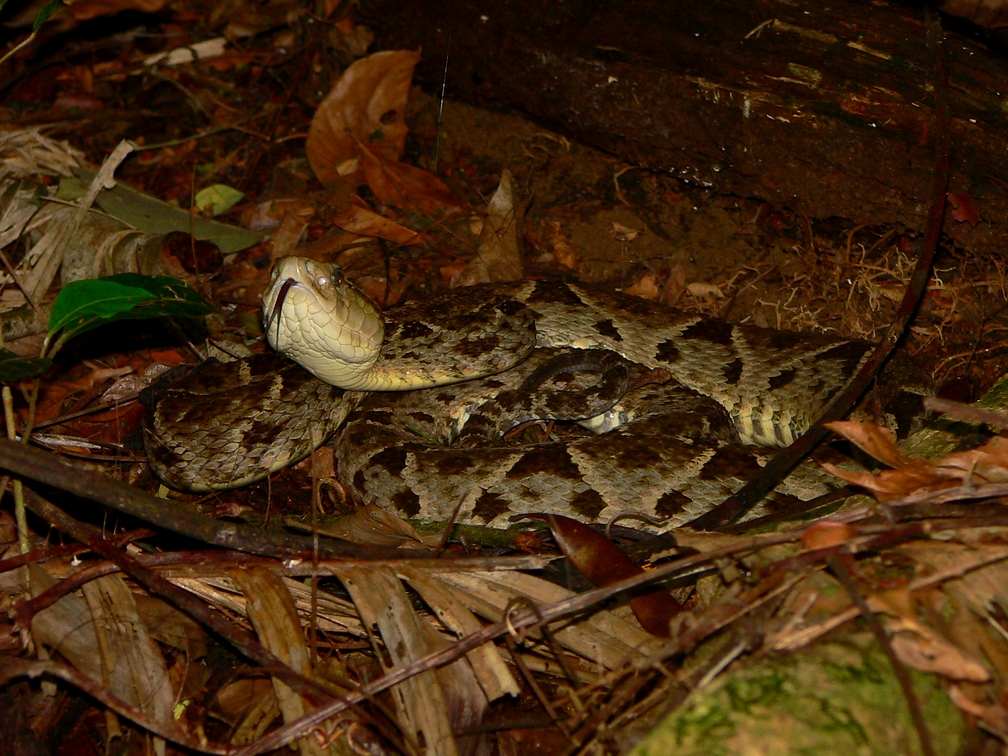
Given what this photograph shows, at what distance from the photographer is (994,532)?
2008 mm

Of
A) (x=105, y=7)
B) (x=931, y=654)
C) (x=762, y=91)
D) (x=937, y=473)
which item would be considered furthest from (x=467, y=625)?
(x=105, y=7)

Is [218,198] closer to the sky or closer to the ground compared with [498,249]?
closer to the ground

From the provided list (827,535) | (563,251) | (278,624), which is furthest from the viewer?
(563,251)

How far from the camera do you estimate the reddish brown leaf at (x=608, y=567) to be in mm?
2480

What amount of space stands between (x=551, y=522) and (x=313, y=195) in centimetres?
294

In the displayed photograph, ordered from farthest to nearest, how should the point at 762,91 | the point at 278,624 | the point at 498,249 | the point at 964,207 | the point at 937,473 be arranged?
the point at 498,249, the point at 762,91, the point at 964,207, the point at 278,624, the point at 937,473

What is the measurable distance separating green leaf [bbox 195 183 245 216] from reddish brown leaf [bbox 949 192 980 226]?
363 cm

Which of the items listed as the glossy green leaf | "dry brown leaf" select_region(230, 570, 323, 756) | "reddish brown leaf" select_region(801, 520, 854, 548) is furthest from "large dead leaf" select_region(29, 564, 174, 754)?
the glossy green leaf

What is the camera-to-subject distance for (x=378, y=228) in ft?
15.0

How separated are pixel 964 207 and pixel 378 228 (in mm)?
2772

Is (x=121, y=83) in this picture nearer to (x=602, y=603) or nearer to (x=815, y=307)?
(x=815, y=307)

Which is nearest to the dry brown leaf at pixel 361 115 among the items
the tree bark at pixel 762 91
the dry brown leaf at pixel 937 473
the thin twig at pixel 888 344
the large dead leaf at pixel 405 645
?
the tree bark at pixel 762 91

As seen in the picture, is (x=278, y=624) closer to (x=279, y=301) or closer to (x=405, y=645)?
(x=405, y=645)

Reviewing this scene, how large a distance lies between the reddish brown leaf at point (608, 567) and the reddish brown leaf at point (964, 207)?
7.31 ft
